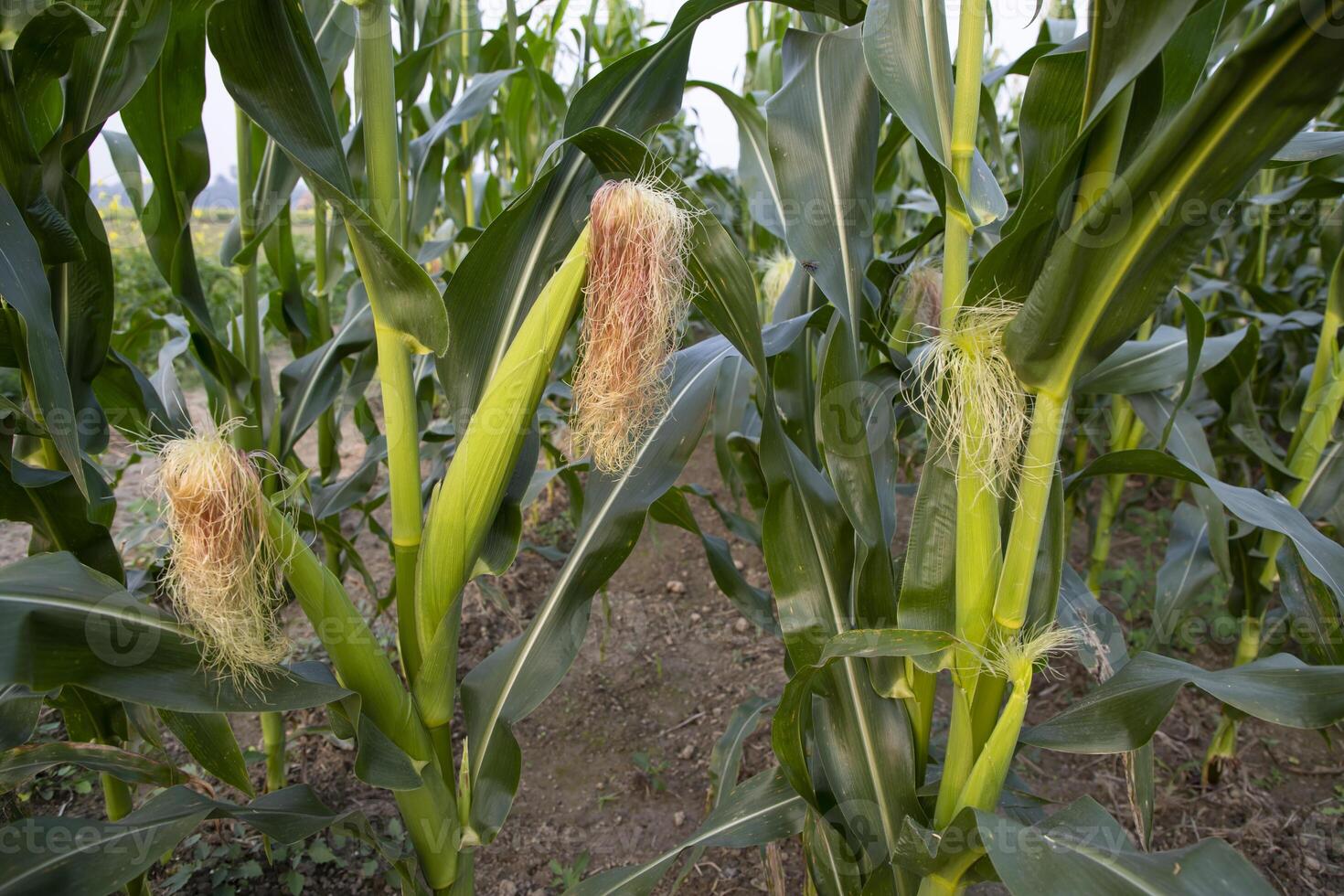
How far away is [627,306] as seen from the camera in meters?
0.96

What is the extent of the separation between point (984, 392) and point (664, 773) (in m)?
1.74

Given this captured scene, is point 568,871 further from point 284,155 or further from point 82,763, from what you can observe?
point 284,155

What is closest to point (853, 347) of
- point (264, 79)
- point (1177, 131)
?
point (1177, 131)

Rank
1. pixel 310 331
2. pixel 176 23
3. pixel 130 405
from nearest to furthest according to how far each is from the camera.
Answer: pixel 176 23 < pixel 130 405 < pixel 310 331

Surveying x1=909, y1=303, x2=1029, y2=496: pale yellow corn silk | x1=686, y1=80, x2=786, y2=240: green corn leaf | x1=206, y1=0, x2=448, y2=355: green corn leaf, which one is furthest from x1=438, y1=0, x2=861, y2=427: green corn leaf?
x1=909, y1=303, x2=1029, y2=496: pale yellow corn silk

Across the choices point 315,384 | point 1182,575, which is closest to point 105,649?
point 315,384

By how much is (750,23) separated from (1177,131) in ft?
11.8

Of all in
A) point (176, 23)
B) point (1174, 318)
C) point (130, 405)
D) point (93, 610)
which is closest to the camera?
point (93, 610)

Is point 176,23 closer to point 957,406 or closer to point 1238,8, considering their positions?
point 957,406

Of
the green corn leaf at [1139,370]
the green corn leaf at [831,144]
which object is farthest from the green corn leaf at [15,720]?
the green corn leaf at [1139,370]

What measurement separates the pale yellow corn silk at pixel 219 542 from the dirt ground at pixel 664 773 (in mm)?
1102

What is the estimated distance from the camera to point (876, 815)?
124cm

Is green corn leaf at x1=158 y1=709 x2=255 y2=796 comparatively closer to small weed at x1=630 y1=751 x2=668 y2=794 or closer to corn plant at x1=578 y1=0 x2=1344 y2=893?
corn plant at x1=578 y1=0 x2=1344 y2=893

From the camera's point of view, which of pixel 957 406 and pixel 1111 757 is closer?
pixel 957 406
